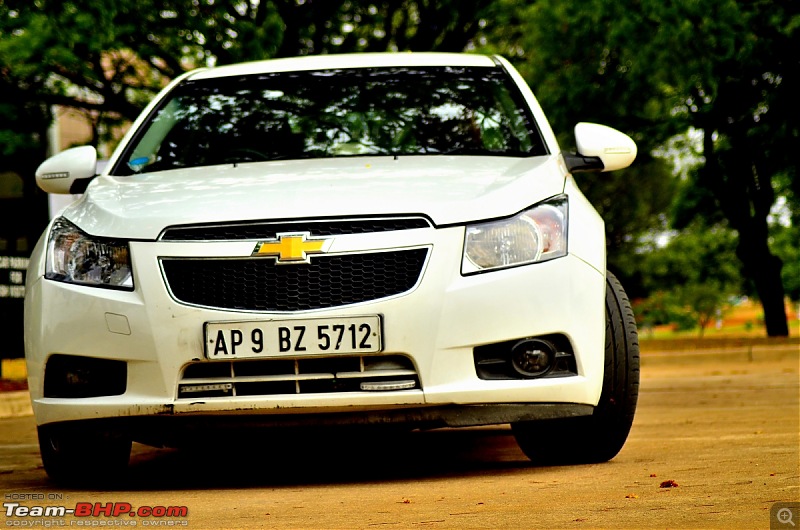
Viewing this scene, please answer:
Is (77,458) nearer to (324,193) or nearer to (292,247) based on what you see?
(292,247)

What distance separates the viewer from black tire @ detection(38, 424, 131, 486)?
4871mm

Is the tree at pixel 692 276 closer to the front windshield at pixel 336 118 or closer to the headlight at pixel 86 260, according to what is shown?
the front windshield at pixel 336 118

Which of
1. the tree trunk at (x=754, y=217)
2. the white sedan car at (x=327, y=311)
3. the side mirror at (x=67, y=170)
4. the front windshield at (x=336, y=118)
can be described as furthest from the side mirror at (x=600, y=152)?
the tree trunk at (x=754, y=217)

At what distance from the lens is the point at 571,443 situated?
4.95m

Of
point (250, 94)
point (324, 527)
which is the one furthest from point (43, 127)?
point (324, 527)

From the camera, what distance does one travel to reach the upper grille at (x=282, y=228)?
439 centimetres

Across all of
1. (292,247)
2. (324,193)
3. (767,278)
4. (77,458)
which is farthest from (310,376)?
(767,278)

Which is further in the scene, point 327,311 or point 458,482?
point 458,482

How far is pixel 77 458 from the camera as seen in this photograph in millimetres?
A: 4891

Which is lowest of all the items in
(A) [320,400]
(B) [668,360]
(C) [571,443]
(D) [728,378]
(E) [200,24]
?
(B) [668,360]

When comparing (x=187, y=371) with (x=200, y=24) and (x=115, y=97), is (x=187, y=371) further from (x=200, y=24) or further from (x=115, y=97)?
(x=115, y=97)

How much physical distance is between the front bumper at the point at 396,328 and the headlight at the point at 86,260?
0.05 meters

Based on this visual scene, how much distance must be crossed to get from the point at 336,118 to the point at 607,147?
3.92ft

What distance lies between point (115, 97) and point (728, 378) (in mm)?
8914
